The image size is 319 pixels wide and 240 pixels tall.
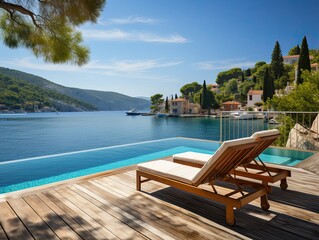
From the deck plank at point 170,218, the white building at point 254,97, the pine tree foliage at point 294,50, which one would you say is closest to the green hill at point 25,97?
the white building at point 254,97

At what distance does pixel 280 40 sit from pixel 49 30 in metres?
60.3

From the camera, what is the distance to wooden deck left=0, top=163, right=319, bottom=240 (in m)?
2.12

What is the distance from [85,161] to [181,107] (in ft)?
199

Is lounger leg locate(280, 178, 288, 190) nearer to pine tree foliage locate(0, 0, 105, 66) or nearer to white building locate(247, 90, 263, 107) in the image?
pine tree foliage locate(0, 0, 105, 66)

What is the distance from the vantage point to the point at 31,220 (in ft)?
7.86

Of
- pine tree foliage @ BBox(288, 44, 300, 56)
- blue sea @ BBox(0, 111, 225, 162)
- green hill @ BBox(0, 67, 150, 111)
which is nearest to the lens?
blue sea @ BBox(0, 111, 225, 162)

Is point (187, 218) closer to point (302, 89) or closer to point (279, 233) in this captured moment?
point (279, 233)

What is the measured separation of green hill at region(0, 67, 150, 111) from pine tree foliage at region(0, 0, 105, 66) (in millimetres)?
66272

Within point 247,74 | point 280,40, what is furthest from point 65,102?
point 280,40

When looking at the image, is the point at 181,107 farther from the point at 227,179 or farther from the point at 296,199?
the point at 227,179

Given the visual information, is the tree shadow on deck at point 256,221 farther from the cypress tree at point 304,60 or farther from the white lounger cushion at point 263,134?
the cypress tree at point 304,60

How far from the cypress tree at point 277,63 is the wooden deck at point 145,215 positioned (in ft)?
181

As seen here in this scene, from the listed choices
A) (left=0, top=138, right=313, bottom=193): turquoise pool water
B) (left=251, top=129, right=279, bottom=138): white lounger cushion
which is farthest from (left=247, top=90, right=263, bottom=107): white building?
(left=251, top=129, right=279, bottom=138): white lounger cushion

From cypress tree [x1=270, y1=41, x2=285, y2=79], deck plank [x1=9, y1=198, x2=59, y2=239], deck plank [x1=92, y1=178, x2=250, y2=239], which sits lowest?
Result: deck plank [x1=92, y1=178, x2=250, y2=239]
